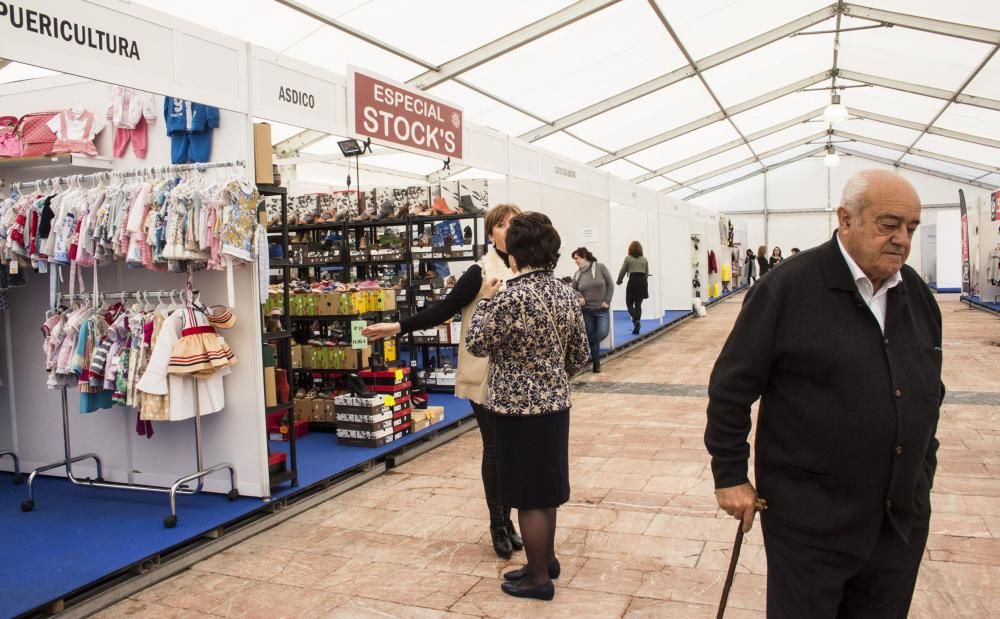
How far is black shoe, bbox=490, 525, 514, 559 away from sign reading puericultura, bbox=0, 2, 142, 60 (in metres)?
2.74

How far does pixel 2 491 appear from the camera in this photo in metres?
4.69

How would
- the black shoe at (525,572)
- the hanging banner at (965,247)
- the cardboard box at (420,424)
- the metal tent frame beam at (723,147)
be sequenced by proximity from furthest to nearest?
1. the metal tent frame beam at (723,147)
2. the hanging banner at (965,247)
3. the cardboard box at (420,424)
4. the black shoe at (525,572)

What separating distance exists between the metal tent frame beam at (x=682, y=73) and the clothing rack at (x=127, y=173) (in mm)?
10394

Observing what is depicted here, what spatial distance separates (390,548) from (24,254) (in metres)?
2.81

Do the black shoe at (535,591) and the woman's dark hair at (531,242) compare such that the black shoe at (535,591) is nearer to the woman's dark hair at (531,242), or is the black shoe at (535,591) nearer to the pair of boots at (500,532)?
the pair of boots at (500,532)

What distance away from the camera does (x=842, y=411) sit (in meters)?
1.65

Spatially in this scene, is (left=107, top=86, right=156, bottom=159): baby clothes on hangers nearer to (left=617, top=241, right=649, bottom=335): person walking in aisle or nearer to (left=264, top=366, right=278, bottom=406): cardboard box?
(left=264, top=366, right=278, bottom=406): cardboard box

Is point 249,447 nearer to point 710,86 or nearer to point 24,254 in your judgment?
point 24,254

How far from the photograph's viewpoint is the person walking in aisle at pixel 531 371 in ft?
9.39

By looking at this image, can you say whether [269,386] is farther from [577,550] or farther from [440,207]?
[440,207]

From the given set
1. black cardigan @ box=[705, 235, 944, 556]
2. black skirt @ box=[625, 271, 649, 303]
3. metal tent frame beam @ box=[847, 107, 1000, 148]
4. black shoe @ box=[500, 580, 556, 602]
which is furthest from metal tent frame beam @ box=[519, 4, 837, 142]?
black cardigan @ box=[705, 235, 944, 556]

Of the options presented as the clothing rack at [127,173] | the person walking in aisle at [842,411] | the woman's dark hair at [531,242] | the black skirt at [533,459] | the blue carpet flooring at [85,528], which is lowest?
the blue carpet flooring at [85,528]

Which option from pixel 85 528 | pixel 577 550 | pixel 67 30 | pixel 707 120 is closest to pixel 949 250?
pixel 707 120

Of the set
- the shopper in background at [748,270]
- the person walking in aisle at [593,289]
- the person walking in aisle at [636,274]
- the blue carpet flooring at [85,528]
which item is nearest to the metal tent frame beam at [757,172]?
the shopper in background at [748,270]
